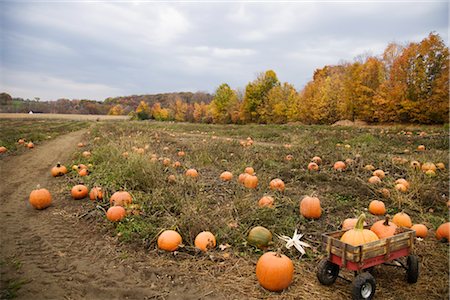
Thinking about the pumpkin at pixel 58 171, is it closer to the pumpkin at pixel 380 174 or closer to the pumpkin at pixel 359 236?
the pumpkin at pixel 359 236

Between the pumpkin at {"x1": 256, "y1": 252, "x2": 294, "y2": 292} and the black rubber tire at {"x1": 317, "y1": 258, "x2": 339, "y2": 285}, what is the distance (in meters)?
0.32

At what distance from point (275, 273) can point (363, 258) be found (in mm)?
928

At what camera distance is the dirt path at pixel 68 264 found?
11.3 ft

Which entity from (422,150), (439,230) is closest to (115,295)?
(439,230)

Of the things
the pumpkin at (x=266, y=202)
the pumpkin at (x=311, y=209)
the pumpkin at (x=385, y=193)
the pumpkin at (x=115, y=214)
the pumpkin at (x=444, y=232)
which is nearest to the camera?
the pumpkin at (x=444, y=232)

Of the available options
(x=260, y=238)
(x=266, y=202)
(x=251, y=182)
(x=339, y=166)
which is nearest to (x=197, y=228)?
(x=260, y=238)

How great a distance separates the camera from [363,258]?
3270 mm

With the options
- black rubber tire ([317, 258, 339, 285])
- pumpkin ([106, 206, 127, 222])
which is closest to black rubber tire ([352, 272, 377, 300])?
black rubber tire ([317, 258, 339, 285])

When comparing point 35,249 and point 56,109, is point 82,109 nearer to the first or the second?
point 56,109

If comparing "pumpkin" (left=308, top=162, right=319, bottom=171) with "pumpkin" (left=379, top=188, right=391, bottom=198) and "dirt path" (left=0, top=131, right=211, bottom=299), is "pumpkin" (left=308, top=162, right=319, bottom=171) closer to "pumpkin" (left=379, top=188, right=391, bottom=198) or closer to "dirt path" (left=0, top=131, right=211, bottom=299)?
"pumpkin" (left=379, top=188, right=391, bottom=198)

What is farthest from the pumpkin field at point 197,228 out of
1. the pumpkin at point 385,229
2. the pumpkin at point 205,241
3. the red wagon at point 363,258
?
the pumpkin at point 385,229

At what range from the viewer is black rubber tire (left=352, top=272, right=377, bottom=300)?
3230mm

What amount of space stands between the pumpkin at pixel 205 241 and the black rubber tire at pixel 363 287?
183 centimetres

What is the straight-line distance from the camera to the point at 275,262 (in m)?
3.49
